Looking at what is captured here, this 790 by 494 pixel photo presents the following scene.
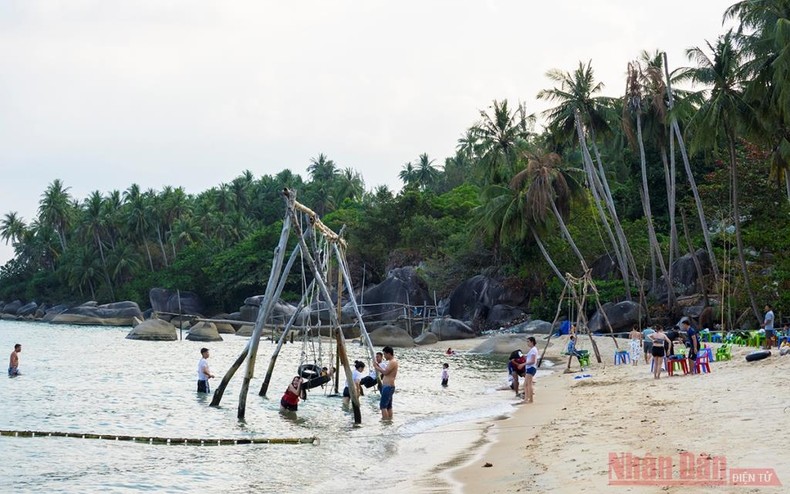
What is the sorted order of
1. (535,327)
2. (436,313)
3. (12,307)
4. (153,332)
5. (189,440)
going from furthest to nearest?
(12,307) < (436,313) < (153,332) < (535,327) < (189,440)

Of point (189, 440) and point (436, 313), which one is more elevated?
point (436, 313)

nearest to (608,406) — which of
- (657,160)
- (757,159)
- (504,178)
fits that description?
(757,159)

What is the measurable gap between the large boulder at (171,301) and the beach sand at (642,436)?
6966 cm

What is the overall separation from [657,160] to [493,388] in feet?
113

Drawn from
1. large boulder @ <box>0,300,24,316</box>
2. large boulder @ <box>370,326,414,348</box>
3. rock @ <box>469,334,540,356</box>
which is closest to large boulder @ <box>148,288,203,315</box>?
large boulder @ <box>0,300,24,316</box>

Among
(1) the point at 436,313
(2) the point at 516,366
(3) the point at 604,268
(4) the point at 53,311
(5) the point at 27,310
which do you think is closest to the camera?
(2) the point at 516,366

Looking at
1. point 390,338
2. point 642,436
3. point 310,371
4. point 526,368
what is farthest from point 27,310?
point 642,436

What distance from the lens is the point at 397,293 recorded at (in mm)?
63562

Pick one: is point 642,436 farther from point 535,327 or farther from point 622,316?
point 535,327

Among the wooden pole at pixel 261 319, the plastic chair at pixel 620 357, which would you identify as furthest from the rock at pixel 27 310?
the wooden pole at pixel 261 319

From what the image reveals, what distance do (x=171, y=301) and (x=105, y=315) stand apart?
21.9 ft

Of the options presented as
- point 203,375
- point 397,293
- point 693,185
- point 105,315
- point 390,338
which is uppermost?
point 693,185

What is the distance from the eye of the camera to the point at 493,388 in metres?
26.8

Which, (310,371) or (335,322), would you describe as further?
(310,371)
